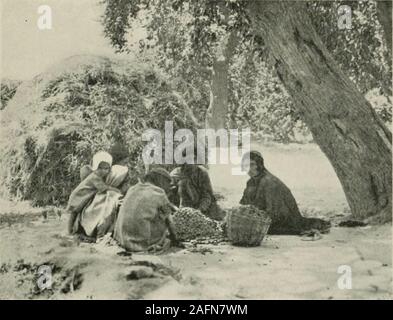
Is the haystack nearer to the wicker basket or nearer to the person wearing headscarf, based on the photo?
the person wearing headscarf

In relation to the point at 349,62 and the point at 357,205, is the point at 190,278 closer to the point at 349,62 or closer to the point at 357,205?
the point at 357,205

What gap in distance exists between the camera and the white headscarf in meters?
6.48

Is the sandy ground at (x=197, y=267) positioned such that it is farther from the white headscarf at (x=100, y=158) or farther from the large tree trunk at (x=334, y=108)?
the white headscarf at (x=100, y=158)

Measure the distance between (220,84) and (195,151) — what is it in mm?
923

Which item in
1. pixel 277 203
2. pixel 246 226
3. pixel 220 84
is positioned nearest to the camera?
pixel 246 226

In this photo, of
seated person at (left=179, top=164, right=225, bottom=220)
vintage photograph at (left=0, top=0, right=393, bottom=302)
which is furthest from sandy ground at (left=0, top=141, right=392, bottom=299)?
seated person at (left=179, top=164, right=225, bottom=220)

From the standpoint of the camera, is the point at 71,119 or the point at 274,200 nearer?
the point at 274,200

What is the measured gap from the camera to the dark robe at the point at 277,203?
21.6 feet

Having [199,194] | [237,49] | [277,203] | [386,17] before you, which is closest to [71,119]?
[199,194]

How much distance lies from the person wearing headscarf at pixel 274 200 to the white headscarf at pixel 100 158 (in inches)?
62.0

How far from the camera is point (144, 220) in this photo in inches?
232

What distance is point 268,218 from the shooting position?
6.18 m

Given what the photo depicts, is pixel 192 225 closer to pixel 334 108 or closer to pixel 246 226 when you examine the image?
pixel 246 226

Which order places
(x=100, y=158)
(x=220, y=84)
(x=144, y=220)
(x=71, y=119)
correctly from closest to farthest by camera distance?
(x=144, y=220), (x=100, y=158), (x=71, y=119), (x=220, y=84)
